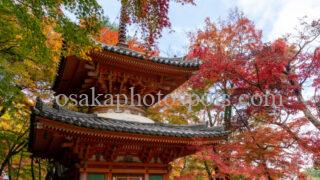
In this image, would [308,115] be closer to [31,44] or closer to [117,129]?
[117,129]

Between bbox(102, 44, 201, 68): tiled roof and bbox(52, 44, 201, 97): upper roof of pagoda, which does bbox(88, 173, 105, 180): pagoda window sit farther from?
bbox(102, 44, 201, 68): tiled roof

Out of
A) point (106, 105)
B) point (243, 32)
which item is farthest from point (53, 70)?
point (243, 32)

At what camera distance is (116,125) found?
9219 millimetres

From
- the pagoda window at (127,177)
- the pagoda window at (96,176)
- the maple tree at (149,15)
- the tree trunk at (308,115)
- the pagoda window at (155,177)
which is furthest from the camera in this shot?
the tree trunk at (308,115)

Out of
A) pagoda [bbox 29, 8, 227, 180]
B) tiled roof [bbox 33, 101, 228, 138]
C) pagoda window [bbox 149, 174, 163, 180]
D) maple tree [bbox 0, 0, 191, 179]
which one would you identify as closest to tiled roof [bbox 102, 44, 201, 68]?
pagoda [bbox 29, 8, 227, 180]

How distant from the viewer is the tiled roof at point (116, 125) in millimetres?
8162

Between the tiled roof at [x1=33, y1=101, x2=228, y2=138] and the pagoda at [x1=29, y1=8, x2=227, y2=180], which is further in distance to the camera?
the pagoda at [x1=29, y1=8, x2=227, y2=180]

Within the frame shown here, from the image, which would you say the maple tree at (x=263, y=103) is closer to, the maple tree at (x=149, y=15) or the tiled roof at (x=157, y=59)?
the tiled roof at (x=157, y=59)

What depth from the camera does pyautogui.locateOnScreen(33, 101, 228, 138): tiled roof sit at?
816 cm

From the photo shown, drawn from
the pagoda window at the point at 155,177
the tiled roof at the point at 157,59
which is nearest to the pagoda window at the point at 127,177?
the pagoda window at the point at 155,177

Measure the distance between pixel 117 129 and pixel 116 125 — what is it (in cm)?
33

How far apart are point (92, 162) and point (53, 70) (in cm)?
746

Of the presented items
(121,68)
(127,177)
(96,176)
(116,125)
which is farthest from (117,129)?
(121,68)

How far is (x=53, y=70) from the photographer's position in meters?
15.7
